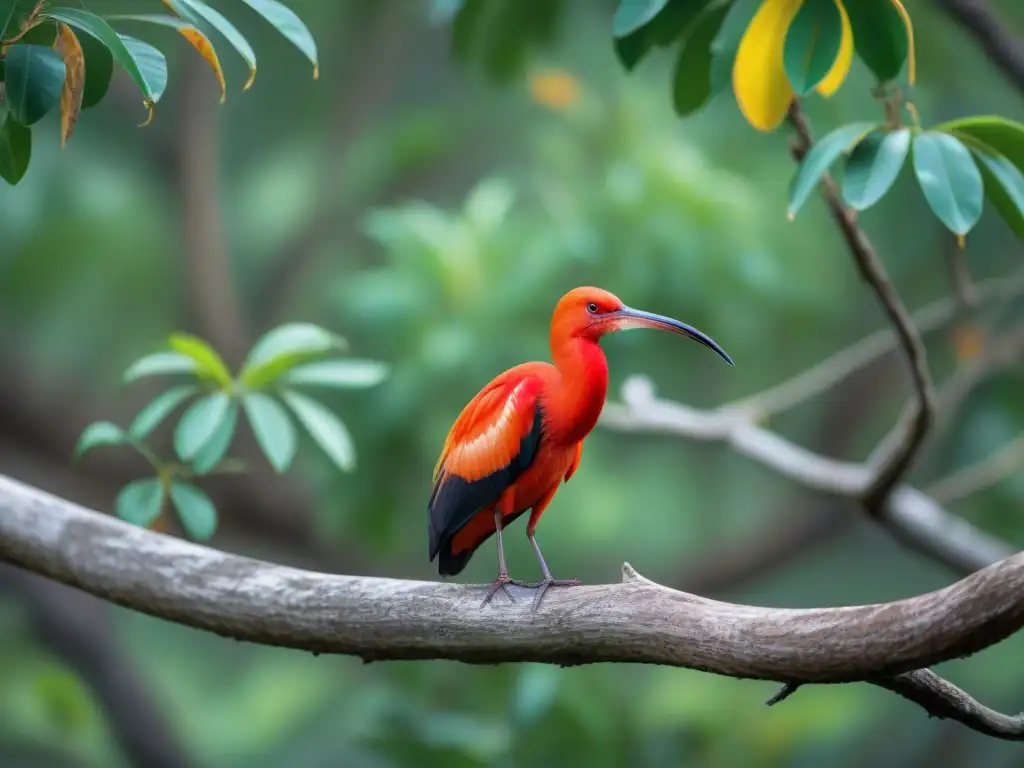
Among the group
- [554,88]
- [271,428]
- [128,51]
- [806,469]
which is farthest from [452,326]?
[128,51]

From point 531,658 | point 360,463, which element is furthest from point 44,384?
point 531,658

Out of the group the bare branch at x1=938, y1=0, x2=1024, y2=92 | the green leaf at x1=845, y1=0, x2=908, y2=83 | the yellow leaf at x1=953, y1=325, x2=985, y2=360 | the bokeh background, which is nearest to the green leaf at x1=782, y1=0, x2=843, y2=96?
the green leaf at x1=845, y1=0, x2=908, y2=83

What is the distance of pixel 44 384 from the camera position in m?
5.77

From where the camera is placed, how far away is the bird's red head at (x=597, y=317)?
1.59 m

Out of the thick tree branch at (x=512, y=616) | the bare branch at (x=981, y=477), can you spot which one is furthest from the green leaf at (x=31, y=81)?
the bare branch at (x=981, y=477)

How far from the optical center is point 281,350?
213 centimetres

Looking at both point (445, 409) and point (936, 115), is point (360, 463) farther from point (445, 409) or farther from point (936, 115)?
point (936, 115)

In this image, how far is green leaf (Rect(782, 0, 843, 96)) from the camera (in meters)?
1.58

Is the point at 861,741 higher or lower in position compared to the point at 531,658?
lower

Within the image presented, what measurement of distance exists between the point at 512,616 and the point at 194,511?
2.53 feet

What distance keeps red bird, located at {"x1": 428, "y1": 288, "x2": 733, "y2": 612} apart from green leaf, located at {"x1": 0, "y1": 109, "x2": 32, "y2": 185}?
675 mm

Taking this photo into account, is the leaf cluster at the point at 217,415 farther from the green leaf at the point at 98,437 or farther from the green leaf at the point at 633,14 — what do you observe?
the green leaf at the point at 633,14

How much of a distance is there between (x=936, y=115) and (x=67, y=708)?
13.4 feet

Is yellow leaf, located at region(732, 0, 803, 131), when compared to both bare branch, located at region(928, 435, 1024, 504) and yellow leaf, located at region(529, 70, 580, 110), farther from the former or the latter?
yellow leaf, located at region(529, 70, 580, 110)
